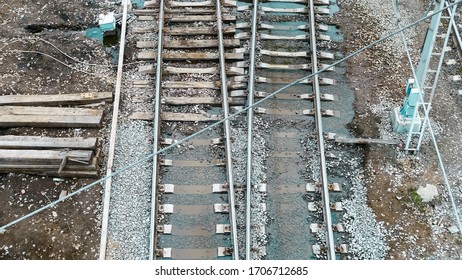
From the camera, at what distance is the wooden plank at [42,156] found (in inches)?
331

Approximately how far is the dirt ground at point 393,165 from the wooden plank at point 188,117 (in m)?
2.46

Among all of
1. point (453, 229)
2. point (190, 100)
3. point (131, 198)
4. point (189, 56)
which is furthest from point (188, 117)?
point (453, 229)

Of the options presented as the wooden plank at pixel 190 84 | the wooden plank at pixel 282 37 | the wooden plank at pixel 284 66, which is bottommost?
the wooden plank at pixel 190 84

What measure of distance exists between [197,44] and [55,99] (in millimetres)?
2993

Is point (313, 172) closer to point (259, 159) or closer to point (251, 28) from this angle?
point (259, 159)

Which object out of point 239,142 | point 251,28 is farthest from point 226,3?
point 239,142

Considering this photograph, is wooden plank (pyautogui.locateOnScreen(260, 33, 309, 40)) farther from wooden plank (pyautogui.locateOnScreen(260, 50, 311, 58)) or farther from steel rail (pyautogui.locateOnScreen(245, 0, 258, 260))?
wooden plank (pyautogui.locateOnScreen(260, 50, 311, 58))

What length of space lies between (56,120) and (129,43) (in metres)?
2.63

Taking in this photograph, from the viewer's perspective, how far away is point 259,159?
8.69 metres

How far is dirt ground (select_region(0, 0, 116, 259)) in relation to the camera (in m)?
7.72

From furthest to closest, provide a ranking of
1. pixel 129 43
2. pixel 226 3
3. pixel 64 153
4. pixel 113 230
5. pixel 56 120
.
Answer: pixel 226 3 → pixel 129 43 → pixel 56 120 → pixel 64 153 → pixel 113 230

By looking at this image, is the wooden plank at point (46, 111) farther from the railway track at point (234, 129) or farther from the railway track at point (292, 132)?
the railway track at point (292, 132)

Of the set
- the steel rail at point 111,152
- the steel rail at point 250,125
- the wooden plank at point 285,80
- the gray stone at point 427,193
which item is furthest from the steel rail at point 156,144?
the gray stone at point 427,193

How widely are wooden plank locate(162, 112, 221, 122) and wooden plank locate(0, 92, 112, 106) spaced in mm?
1175
